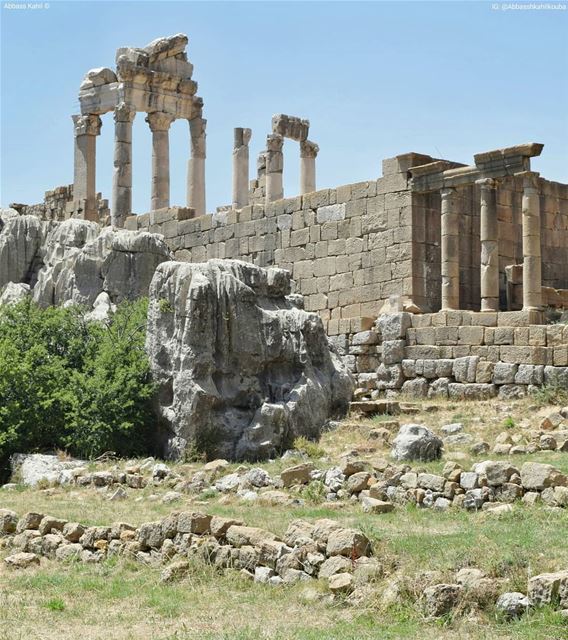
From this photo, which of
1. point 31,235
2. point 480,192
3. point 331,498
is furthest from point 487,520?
point 31,235

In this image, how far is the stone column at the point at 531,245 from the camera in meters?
21.3

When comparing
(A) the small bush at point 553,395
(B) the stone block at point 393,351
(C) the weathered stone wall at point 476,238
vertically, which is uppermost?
(C) the weathered stone wall at point 476,238

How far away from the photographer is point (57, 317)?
1958 cm

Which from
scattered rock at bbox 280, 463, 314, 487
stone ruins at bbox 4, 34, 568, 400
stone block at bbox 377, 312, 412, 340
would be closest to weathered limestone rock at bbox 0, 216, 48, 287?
stone ruins at bbox 4, 34, 568, 400

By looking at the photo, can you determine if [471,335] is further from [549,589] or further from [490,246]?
[549,589]

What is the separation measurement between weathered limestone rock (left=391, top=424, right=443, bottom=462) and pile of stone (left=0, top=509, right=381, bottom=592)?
4964 mm

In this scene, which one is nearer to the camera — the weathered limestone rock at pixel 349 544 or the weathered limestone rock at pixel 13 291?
the weathered limestone rock at pixel 349 544

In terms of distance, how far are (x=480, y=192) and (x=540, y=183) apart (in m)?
2.16

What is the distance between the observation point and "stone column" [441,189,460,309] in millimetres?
22281

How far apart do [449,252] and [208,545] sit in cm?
1318

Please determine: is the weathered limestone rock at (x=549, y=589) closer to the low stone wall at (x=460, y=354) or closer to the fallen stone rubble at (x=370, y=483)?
the fallen stone rubble at (x=370, y=483)

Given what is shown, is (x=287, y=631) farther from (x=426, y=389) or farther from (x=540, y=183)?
(x=540, y=183)

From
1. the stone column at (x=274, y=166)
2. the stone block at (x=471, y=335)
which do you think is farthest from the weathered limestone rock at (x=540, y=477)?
the stone column at (x=274, y=166)

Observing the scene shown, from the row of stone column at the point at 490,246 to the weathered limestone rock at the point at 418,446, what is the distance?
633 centimetres
